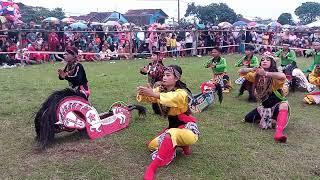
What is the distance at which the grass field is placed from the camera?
5289 mm

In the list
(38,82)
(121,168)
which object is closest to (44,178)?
(121,168)

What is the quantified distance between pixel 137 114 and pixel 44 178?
11.3 feet

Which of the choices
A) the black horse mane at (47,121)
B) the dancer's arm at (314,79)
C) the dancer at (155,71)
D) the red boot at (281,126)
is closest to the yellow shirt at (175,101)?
the black horse mane at (47,121)

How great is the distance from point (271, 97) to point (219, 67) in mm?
3650

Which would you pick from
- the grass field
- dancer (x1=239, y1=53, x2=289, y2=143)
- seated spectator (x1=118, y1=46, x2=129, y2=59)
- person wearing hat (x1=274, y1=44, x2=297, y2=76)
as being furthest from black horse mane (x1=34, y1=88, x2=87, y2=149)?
seated spectator (x1=118, y1=46, x2=129, y2=59)

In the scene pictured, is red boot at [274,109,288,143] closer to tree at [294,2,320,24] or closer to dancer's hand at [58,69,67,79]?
dancer's hand at [58,69,67,79]

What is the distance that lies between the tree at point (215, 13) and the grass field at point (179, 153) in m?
39.8

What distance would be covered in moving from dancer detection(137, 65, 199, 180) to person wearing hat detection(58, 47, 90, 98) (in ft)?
6.85

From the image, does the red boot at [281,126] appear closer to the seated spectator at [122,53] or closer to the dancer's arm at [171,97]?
the dancer's arm at [171,97]

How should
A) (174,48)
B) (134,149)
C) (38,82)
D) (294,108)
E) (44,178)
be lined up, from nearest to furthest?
1. (44,178)
2. (134,149)
3. (294,108)
4. (38,82)
5. (174,48)

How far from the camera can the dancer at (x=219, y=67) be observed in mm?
10727

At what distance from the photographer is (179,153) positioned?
600 cm

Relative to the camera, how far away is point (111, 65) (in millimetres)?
18047

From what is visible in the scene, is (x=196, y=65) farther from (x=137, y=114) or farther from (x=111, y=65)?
(x=137, y=114)
